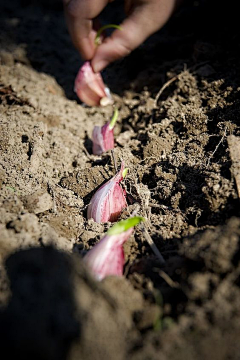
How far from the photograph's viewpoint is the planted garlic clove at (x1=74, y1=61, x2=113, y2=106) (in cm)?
194

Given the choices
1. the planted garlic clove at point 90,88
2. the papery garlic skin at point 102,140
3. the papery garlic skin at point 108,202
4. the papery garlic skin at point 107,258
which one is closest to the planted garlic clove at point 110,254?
the papery garlic skin at point 107,258

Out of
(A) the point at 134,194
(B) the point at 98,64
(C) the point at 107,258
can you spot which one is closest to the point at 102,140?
(A) the point at 134,194

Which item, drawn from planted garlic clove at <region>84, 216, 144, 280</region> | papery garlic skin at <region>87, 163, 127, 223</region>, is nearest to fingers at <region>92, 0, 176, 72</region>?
papery garlic skin at <region>87, 163, 127, 223</region>

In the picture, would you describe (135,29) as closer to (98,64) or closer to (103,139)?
(98,64)

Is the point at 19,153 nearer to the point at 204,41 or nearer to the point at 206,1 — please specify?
the point at 204,41

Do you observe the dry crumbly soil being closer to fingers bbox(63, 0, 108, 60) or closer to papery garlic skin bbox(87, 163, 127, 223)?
papery garlic skin bbox(87, 163, 127, 223)

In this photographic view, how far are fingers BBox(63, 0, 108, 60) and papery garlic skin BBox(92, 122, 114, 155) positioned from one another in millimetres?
601

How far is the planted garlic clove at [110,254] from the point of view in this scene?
0.94 metres

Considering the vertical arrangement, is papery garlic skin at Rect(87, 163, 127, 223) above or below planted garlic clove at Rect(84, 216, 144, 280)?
above

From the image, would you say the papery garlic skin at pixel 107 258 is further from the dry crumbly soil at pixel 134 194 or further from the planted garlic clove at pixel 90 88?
the planted garlic clove at pixel 90 88

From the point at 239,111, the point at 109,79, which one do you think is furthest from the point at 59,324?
the point at 109,79

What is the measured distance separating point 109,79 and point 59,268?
5.89 feet

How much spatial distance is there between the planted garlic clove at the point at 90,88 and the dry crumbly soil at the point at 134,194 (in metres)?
0.07

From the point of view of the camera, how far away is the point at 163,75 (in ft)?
6.60
